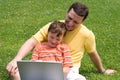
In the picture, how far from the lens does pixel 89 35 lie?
5.24m

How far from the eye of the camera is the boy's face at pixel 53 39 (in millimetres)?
4878

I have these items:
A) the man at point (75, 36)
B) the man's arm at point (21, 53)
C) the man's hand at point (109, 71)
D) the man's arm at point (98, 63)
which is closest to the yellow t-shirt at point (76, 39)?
the man at point (75, 36)

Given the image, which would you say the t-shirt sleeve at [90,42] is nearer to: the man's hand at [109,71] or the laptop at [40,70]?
the man's hand at [109,71]

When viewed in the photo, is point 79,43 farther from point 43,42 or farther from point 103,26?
point 103,26

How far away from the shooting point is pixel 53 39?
4.91 m

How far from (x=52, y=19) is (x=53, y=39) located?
16.9 feet

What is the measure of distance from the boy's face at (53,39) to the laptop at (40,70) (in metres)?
0.50

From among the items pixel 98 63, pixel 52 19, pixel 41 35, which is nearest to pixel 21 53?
pixel 41 35

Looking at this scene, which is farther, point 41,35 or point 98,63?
point 98,63

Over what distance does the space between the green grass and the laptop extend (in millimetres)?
1258

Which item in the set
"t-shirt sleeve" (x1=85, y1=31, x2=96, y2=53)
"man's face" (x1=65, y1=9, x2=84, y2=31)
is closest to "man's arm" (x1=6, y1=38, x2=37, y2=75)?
"man's face" (x1=65, y1=9, x2=84, y2=31)

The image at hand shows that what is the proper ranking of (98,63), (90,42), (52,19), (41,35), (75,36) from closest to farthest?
(41,35), (75,36), (90,42), (98,63), (52,19)

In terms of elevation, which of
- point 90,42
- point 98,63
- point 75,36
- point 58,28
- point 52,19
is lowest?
point 98,63

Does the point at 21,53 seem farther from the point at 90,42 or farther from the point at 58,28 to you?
the point at 90,42
